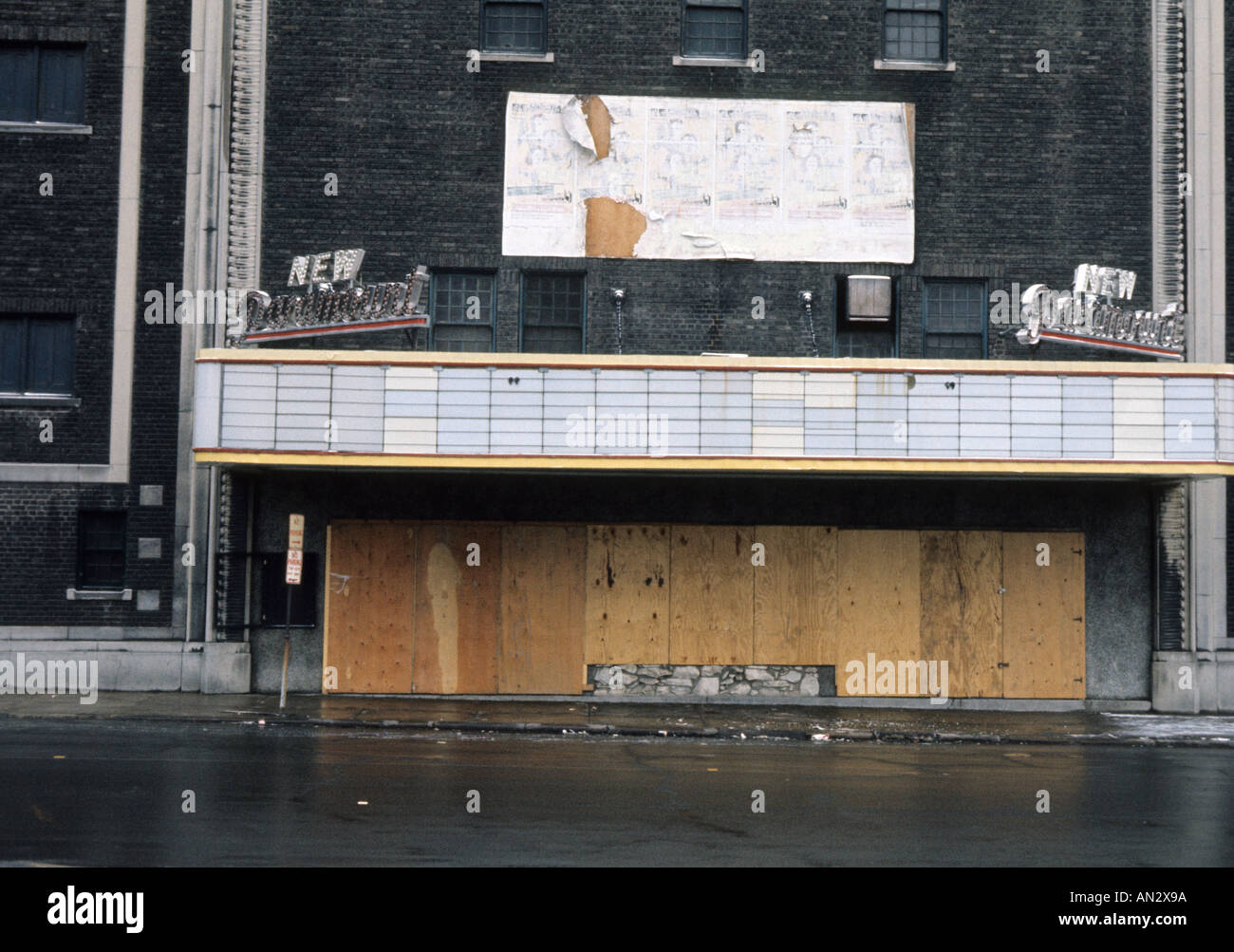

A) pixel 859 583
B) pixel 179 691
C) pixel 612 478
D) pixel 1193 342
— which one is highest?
pixel 1193 342

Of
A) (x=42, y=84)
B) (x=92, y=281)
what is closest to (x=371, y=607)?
(x=92, y=281)

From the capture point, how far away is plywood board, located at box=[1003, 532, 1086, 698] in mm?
22156

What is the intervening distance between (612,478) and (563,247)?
3.97 meters

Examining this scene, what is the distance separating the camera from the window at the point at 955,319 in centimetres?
2234

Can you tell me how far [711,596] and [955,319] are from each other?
6.32 m

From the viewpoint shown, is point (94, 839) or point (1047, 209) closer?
point (94, 839)

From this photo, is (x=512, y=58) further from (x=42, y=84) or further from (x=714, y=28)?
(x=42, y=84)

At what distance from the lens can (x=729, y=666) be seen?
22.0 m

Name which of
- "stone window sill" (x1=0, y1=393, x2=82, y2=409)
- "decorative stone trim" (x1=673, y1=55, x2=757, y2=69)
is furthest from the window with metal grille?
"stone window sill" (x1=0, y1=393, x2=82, y2=409)

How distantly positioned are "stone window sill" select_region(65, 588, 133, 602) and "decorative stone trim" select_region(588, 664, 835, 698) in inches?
302

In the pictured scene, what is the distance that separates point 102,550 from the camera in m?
21.7
